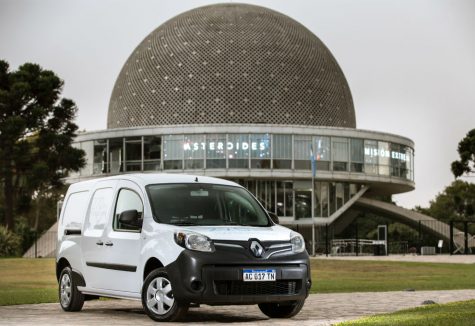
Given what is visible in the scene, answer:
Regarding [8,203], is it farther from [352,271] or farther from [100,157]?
[352,271]

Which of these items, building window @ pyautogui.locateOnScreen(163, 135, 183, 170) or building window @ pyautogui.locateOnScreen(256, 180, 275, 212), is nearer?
building window @ pyautogui.locateOnScreen(163, 135, 183, 170)

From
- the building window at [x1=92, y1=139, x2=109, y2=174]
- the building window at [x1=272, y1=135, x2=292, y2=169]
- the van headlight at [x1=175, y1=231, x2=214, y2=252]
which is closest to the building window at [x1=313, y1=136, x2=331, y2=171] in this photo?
the building window at [x1=272, y1=135, x2=292, y2=169]

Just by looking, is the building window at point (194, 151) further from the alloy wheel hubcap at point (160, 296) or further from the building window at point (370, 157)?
the alloy wheel hubcap at point (160, 296)

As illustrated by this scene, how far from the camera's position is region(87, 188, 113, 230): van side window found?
9.53 m

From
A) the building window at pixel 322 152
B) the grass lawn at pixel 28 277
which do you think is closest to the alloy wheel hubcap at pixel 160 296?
the grass lawn at pixel 28 277

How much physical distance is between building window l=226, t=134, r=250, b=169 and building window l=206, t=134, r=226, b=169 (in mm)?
339

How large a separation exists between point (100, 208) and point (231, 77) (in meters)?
46.3

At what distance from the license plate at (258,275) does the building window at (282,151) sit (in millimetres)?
42278

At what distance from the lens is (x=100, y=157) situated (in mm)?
54469

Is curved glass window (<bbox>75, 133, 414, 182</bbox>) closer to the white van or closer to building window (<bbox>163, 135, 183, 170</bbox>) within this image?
building window (<bbox>163, 135, 183, 170</bbox>)

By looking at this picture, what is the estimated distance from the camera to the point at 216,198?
9.33 metres

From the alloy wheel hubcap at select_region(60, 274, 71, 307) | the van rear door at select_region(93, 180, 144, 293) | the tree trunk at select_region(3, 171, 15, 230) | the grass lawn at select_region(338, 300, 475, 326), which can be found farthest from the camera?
the tree trunk at select_region(3, 171, 15, 230)

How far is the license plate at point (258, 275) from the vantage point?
809 centimetres

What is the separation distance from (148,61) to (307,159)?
13900 mm
